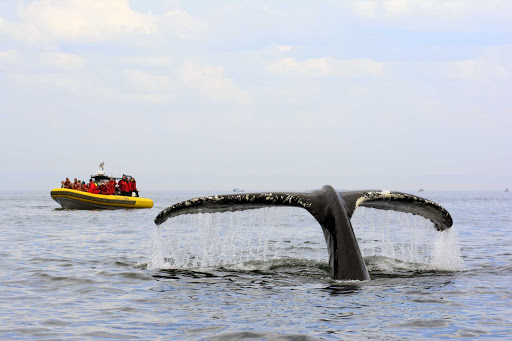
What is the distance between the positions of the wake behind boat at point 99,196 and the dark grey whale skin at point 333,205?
1148 inches

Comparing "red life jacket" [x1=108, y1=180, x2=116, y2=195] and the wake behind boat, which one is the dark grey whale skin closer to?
the wake behind boat

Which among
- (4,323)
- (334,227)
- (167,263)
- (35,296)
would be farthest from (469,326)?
(167,263)

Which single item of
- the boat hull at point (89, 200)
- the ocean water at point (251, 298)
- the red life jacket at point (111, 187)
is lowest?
the ocean water at point (251, 298)

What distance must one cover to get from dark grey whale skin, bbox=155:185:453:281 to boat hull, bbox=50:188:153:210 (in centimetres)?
2905

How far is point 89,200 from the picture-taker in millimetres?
36438

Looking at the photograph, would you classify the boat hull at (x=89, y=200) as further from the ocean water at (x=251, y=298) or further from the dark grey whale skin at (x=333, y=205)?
the dark grey whale skin at (x=333, y=205)

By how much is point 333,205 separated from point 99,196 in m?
30.0

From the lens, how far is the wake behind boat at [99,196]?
36.4m

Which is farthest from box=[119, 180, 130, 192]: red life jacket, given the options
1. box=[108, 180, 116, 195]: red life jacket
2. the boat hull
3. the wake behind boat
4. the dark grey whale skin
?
the dark grey whale skin

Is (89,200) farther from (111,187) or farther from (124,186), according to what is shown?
(124,186)

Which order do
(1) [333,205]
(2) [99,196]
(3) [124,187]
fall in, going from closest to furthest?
1. (1) [333,205]
2. (2) [99,196]
3. (3) [124,187]

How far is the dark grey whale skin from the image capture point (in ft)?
26.3

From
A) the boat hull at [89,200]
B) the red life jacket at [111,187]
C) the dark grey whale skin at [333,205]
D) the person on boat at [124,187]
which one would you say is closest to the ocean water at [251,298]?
the dark grey whale skin at [333,205]

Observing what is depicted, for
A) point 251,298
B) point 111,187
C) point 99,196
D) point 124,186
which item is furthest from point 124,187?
point 251,298
